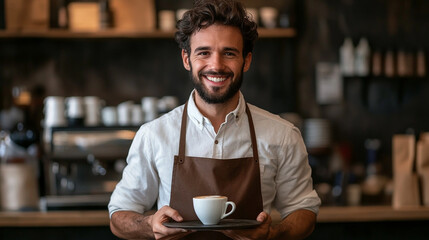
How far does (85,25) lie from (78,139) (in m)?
0.97

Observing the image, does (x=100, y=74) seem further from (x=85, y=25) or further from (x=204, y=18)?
(x=204, y=18)

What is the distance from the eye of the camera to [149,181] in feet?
7.06

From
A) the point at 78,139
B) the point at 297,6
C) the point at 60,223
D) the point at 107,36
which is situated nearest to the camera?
the point at 60,223

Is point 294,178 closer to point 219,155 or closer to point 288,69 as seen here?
point 219,155

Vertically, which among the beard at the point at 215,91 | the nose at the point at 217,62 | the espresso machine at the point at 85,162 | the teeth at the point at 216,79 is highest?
the nose at the point at 217,62

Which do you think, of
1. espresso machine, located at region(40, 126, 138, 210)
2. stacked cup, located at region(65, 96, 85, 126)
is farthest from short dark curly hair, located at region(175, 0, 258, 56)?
stacked cup, located at region(65, 96, 85, 126)

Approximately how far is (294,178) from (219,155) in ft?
0.81

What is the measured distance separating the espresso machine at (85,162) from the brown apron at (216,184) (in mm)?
1902

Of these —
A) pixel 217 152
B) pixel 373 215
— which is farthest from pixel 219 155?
pixel 373 215

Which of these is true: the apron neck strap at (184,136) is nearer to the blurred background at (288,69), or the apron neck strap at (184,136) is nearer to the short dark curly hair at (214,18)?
the short dark curly hair at (214,18)

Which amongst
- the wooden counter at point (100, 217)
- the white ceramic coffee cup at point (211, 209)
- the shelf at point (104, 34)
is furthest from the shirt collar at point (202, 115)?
the shelf at point (104, 34)

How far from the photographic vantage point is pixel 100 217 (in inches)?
145

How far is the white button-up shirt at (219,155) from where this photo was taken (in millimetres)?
2141

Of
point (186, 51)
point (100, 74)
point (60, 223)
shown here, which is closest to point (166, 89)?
point (100, 74)
